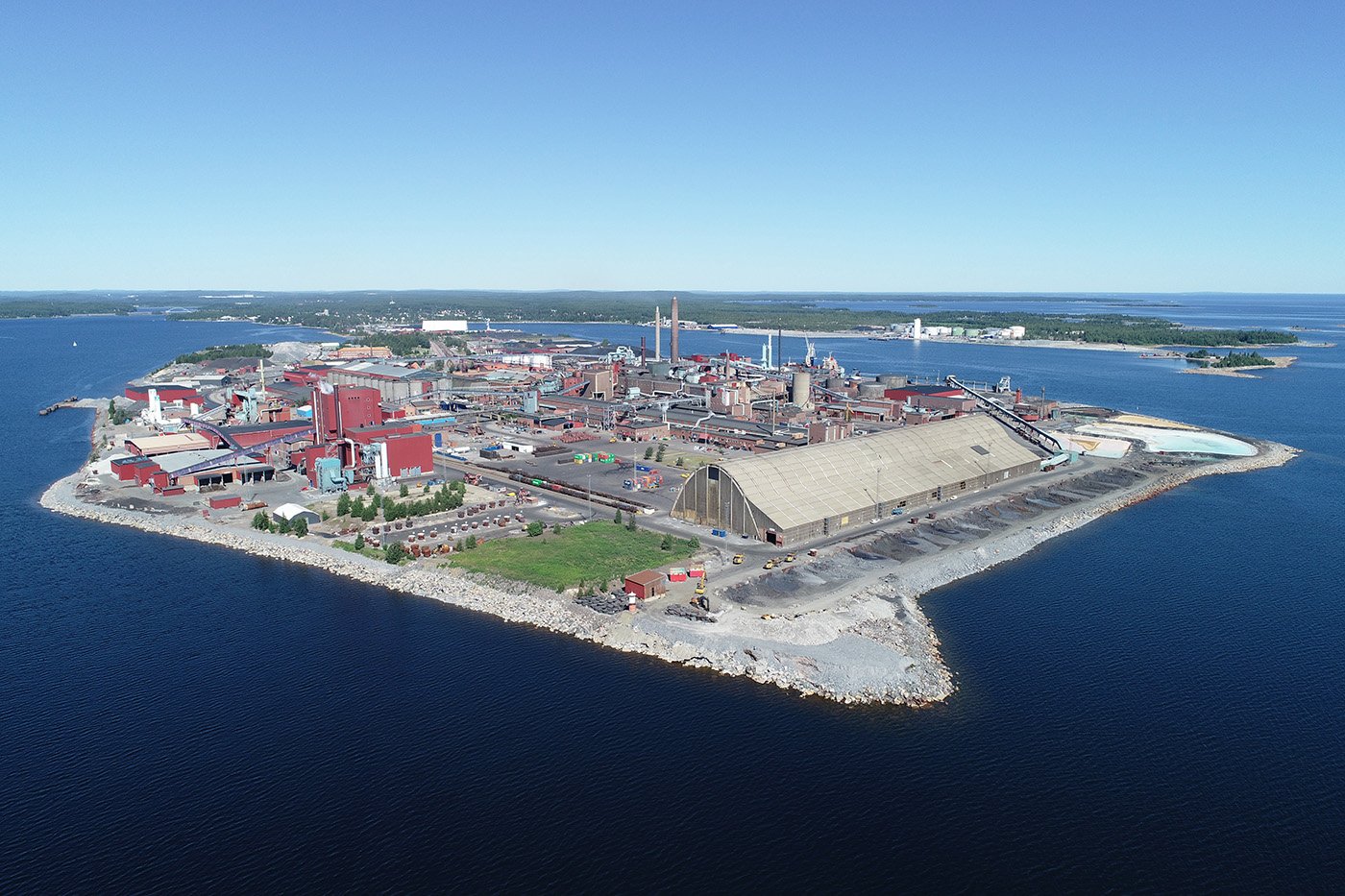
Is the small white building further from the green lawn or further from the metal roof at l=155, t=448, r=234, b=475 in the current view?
the green lawn

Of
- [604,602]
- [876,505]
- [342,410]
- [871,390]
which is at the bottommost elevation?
[604,602]

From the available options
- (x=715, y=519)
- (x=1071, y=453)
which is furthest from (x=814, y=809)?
(x=1071, y=453)

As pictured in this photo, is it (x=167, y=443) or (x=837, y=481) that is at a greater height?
(x=837, y=481)

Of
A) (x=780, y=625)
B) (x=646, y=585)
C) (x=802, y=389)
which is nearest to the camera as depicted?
(x=780, y=625)

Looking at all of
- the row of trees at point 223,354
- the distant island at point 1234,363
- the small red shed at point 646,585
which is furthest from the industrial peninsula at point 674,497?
the distant island at point 1234,363

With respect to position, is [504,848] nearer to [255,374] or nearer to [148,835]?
[148,835]

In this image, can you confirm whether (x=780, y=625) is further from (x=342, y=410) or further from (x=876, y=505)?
(x=342, y=410)

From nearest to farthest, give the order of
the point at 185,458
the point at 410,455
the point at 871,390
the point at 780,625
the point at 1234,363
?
the point at 780,625, the point at 185,458, the point at 410,455, the point at 871,390, the point at 1234,363

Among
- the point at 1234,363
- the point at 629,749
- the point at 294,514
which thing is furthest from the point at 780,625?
the point at 1234,363
